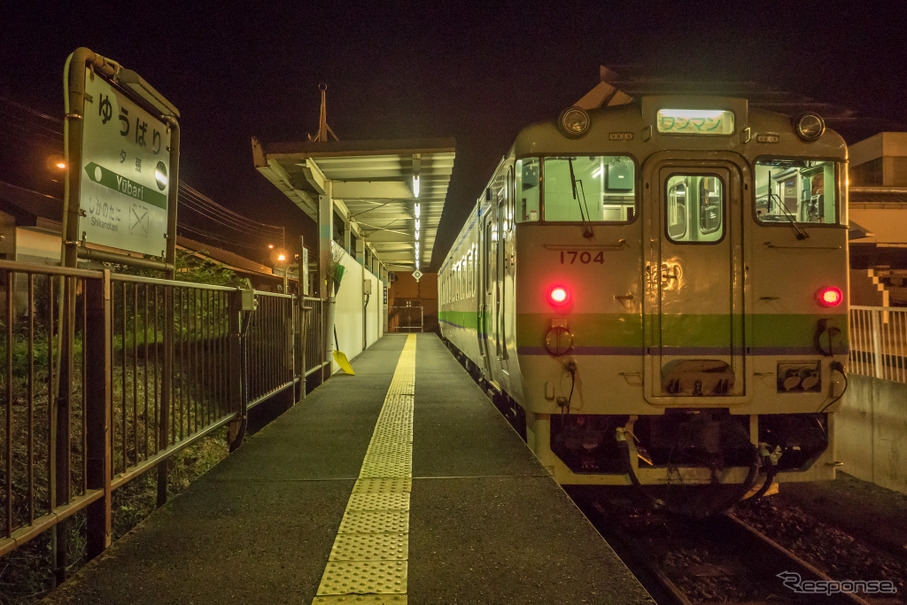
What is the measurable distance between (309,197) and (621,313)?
27.0 feet

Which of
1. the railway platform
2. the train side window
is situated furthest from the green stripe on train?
the railway platform

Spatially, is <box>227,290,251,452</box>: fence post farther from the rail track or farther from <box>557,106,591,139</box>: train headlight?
the rail track

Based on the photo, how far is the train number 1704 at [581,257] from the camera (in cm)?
399

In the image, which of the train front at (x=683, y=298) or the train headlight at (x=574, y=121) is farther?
the train headlight at (x=574, y=121)

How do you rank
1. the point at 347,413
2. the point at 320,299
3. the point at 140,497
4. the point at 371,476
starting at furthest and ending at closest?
1. the point at 320,299
2. the point at 347,413
3. the point at 140,497
4. the point at 371,476

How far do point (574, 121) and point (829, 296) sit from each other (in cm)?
231

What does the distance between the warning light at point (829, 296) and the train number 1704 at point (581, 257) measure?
1.65m

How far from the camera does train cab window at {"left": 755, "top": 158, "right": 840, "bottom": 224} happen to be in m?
4.10

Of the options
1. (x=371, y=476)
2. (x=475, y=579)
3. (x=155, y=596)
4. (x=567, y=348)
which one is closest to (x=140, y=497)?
(x=371, y=476)

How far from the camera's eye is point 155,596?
7.86 ft

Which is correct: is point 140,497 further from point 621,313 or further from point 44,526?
point 621,313

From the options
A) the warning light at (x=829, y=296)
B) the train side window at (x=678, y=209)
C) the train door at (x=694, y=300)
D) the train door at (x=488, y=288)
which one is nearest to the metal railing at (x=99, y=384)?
the train door at (x=488, y=288)

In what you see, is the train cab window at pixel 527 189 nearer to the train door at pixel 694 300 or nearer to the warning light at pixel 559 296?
the warning light at pixel 559 296

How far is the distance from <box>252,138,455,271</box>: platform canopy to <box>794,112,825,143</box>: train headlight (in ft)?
15.9
